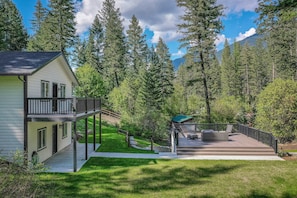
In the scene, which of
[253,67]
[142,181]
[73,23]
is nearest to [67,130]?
[142,181]

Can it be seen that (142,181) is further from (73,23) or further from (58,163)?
(73,23)

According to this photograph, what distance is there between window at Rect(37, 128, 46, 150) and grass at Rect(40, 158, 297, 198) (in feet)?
9.46

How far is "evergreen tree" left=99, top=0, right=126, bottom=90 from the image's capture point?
127 feet

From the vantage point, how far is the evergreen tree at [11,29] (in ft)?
103

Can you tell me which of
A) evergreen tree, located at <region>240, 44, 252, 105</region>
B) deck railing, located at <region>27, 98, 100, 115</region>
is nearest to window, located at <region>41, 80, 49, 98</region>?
deck railing, located at <region>27, 98, 100, 115</region>

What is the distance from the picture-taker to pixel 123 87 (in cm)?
3216

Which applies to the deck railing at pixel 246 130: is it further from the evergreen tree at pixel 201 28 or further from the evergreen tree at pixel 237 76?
the evergreen tree at pixel 237 76

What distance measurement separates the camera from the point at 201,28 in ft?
72.8

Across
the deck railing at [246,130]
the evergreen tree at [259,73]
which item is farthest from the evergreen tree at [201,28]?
the evergreen tree at [259,73]

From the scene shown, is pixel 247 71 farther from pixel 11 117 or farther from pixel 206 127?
pixel 11 117

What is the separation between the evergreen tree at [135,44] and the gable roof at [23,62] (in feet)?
95.4

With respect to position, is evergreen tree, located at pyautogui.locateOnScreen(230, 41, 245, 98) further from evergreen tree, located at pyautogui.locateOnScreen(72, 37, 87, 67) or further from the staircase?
the staircase

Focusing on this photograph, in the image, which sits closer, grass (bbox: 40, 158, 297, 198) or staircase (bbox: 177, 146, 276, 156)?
grass (bbox: 40, 158, 297, 198)

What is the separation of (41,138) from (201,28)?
17.4 m
